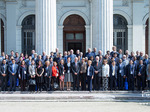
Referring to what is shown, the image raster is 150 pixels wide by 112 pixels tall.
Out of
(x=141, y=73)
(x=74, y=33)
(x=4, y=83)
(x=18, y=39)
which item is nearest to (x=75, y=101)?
(x=141, y=73)

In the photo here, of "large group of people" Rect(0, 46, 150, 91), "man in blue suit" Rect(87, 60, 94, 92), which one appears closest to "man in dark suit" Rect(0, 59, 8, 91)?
"large group of people" Rect(0, 46, 150, 91)

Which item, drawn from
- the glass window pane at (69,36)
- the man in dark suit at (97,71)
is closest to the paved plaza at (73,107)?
the man in dark suit at (97,71)

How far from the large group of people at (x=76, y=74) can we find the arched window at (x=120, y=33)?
7.02 m

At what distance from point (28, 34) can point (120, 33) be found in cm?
758

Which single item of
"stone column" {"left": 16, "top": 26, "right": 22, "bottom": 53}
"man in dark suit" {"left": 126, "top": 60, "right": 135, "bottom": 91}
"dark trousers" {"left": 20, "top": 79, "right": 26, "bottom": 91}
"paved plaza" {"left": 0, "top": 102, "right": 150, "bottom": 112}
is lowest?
"paved plaza" {"left": 0, "top": 102, "right": 150, "bottom": 112}

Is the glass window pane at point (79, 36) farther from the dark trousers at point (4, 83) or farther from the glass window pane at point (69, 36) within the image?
the dark trousers at point (4, 83)

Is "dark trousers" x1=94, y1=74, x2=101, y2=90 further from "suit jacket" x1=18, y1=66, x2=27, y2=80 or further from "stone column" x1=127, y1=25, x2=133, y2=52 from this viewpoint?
"stone column" x1=127, y1=25, x2=133, y2=52

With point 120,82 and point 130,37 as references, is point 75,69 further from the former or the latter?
point 130,37

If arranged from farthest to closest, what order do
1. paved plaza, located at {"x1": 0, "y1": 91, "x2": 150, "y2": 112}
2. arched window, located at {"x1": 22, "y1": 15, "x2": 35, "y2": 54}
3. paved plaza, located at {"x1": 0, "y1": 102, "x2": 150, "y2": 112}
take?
arched window, located at {"x1": 22, "y1": 15, "x2": 35, "y2": 54} → paved plaza, located at {"x1": 0, "y1": 91, "x2": 150, "y2": 112} → paved plaza, located at {"x1": 0, "y1": 102, "x2": 150, "y2": 112}

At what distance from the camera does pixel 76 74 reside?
12.7m

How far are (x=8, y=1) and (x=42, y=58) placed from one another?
858cm

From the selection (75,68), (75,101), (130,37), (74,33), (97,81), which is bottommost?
(75,101)

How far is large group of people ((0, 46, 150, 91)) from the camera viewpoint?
12594 mm

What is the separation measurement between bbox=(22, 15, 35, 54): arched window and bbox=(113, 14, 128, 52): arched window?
6.74 m
